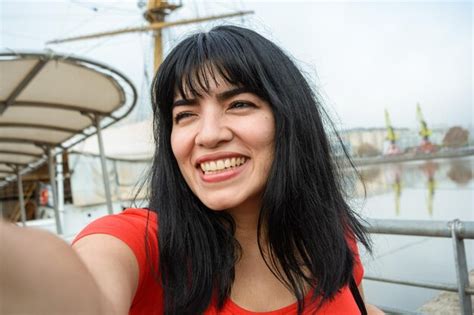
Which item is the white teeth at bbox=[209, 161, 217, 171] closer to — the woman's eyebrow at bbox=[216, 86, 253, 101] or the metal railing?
the woman's eyebrow at bbox=[216, 86, 253, 101]

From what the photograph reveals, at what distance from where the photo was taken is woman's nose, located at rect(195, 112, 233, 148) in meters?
1.21

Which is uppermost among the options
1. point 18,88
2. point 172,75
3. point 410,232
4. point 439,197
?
point 18,88

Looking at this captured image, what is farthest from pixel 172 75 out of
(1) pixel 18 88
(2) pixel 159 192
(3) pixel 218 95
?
(1) pixel 18 88

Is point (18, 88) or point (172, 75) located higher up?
point (18, 88)

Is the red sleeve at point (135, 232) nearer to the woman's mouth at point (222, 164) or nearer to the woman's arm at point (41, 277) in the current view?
the woman's mouth at point (222, 164)

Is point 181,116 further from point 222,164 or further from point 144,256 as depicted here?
point 144,256

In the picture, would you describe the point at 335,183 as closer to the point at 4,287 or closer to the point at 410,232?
the point at 410,232

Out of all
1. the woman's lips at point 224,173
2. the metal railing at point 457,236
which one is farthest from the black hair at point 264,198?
the metal railing at point 457,236

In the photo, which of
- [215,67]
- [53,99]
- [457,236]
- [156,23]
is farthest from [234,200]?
[156,23]

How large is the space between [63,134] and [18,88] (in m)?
2.57

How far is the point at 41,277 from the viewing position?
0.53 metres

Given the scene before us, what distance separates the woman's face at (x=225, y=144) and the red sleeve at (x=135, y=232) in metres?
0.20

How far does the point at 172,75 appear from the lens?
1356mm

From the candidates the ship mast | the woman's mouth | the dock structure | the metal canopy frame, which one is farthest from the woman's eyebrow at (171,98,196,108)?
the ship mast
